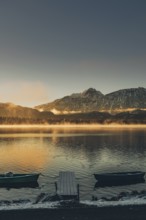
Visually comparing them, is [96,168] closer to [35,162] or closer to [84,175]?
[84,175]

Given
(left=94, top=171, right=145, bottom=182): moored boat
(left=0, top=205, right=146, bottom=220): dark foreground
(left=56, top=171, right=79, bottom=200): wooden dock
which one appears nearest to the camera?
(left=0, top=205, right=146, bottom=220): dark foreground

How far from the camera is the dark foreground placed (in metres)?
44.0

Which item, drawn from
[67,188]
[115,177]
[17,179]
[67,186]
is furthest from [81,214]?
[115,177]

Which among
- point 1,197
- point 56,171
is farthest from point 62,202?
point 56,171

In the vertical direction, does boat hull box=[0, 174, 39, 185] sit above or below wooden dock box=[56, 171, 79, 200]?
below

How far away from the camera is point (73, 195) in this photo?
189 ft

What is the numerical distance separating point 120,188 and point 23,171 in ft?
129

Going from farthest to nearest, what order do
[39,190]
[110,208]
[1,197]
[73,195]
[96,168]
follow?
[96,168], [39,190], [1,197], [73,195], [110,208]

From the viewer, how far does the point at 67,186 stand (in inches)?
2494

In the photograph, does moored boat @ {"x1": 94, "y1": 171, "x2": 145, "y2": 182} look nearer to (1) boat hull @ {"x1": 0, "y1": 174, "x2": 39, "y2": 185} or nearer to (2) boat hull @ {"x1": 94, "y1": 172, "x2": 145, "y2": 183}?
(2) boat hull @ {"x1": 94, "y1": 172, "x2": 145, "y2": 183}

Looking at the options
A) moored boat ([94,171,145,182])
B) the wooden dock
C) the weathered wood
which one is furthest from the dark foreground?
moored boat ([94,171,145,182])

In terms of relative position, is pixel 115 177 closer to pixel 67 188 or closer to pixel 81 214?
pixel 67 188

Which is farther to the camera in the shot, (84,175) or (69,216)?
(84,175)

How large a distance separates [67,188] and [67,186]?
5.64 ft
